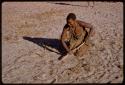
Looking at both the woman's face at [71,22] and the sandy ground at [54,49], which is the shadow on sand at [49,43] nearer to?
the sandy ground at [54,49]

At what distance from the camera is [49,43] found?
812 cm

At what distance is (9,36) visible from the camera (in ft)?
30.3

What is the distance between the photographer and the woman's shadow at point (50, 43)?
7354 millimetres

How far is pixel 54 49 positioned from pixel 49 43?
622 mm

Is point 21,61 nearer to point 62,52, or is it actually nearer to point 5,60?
point 5,60

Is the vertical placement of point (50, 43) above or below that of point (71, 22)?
below

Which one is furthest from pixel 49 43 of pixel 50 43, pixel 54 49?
pixel 54 49

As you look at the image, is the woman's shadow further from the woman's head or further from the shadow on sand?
the woman's head

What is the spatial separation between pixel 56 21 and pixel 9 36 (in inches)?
91.6

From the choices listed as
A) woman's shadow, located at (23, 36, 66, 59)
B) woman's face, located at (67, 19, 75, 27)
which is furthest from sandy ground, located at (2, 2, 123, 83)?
woman's face, located at (67, 19, 75, 27)

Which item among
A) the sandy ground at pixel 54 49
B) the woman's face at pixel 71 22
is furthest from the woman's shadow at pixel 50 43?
the woman's face at pixel 71 22

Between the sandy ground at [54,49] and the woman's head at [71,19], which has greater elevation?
the woman's head at [71,19]

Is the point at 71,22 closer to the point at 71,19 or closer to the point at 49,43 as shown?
the point at 71,19

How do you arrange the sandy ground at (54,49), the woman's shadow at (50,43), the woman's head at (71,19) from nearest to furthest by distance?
the sandy ground at (54,49), the woman's head at (71,19), the woman's shadow at (50,43)
